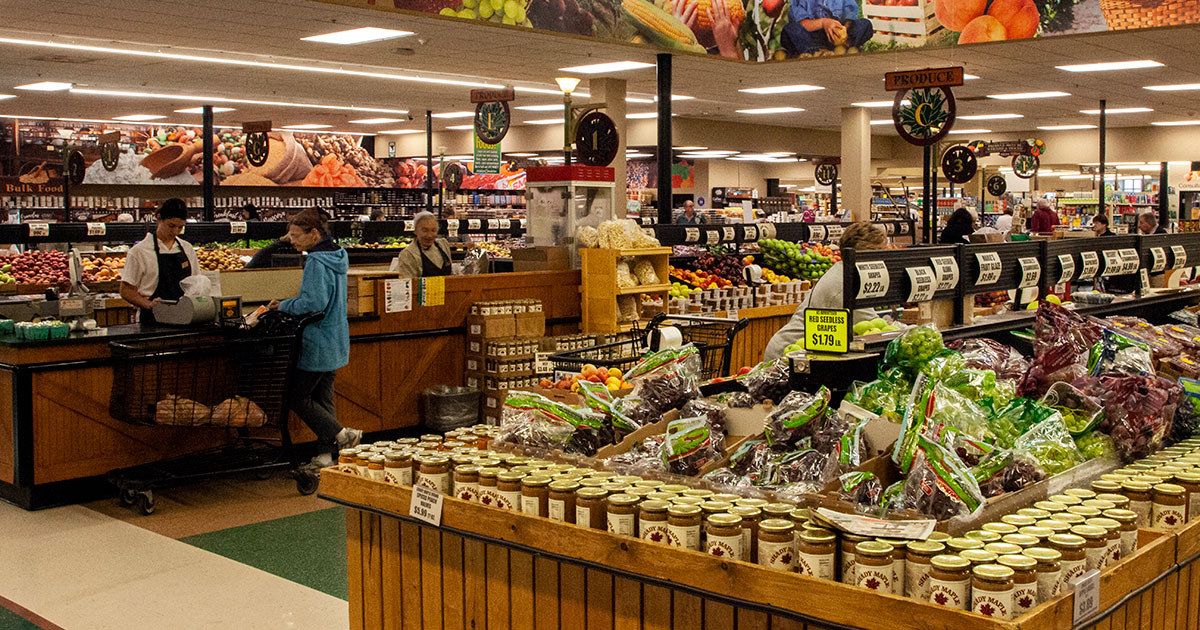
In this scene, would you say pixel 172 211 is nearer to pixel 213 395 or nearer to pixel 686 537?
pixel 213 395

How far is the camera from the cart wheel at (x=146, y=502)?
19.5ft

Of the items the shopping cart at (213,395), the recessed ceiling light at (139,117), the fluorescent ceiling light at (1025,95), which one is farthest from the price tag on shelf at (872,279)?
the recessed ceiling light at (139,117)

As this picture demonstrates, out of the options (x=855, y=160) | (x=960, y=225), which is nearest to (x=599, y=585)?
(x=960, y=225)

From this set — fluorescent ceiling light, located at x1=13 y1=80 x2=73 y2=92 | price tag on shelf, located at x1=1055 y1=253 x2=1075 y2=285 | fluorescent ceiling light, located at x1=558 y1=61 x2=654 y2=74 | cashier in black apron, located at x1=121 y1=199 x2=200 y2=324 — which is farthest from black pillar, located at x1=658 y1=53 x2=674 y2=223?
fluorescent ceiling light, located at x1=13 y1=80 x2=73 y2=92

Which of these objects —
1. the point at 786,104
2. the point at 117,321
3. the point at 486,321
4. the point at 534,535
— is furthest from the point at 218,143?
the point at 534,535

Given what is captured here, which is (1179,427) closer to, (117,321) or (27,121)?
(117,321)

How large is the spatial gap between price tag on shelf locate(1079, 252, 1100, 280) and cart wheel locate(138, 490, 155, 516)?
480cm

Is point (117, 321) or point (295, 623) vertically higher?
point (117, 321)

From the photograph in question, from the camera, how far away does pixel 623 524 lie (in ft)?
8.59

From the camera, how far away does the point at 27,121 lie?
68.0ft

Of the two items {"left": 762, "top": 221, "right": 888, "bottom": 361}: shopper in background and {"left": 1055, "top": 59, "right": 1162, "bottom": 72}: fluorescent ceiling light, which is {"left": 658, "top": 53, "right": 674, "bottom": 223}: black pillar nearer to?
{"left": 1055, "top": 59, "right": 1162, "bottom": 72}: fluorescent ceiling light

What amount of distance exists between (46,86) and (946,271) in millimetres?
14435

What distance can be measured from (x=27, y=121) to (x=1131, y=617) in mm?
22133

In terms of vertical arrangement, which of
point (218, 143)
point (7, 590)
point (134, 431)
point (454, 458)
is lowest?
point (7, 590)
